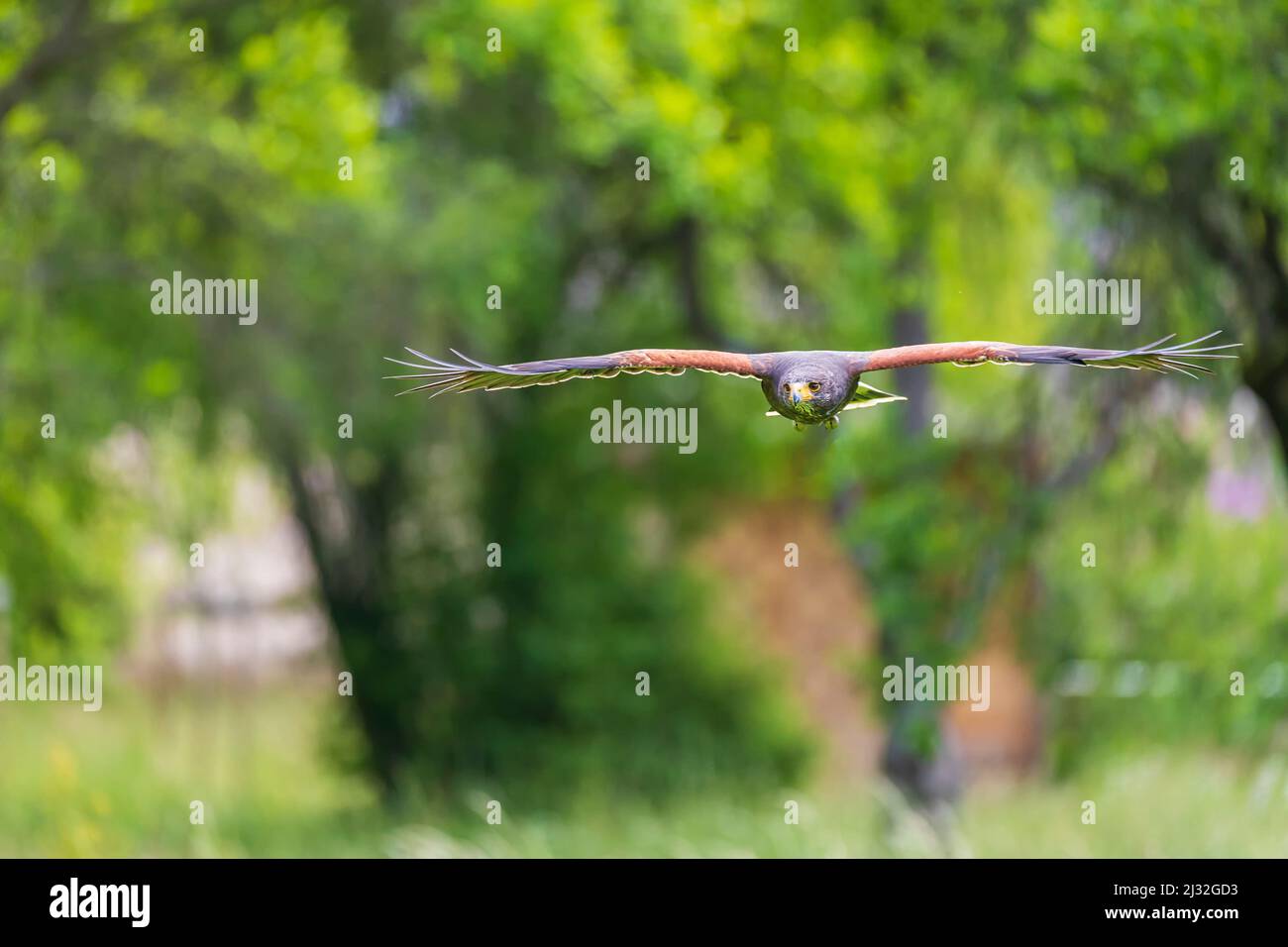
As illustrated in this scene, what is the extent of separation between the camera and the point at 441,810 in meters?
15.3

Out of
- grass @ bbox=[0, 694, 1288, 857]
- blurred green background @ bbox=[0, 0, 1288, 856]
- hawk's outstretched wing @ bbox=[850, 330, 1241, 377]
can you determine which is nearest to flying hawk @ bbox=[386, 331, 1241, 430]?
hawk's outstretched wing @ bbox=[850, 330, 1241, 377]

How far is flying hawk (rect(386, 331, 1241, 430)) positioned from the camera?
18.3 ft

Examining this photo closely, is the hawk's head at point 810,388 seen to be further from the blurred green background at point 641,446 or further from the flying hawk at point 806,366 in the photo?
the blurred green background at point 641,446

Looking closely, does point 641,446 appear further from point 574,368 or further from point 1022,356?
point 1022,356

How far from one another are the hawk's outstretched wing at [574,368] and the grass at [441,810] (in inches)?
239

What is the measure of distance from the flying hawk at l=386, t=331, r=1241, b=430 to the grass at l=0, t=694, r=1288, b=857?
583 cm

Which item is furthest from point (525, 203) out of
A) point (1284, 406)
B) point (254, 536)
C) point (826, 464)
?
point (1284, 406)

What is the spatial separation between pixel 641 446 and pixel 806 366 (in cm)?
1082

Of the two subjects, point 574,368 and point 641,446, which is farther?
point 641,446

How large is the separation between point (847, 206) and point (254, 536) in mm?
7047

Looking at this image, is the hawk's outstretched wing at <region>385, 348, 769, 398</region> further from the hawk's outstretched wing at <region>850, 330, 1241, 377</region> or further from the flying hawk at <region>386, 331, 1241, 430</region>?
the hawk's outstretched wing at <region>850, 330, 1241, 377</region>

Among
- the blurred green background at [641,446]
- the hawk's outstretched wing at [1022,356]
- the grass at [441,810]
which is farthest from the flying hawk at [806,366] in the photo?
the grass at [441,810]

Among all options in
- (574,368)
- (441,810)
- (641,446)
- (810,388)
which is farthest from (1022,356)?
(641,446)

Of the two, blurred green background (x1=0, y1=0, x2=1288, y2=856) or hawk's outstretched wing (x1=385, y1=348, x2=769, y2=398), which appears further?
blurred green background (x1=0, y1=0, x2=1288, y2=856)
